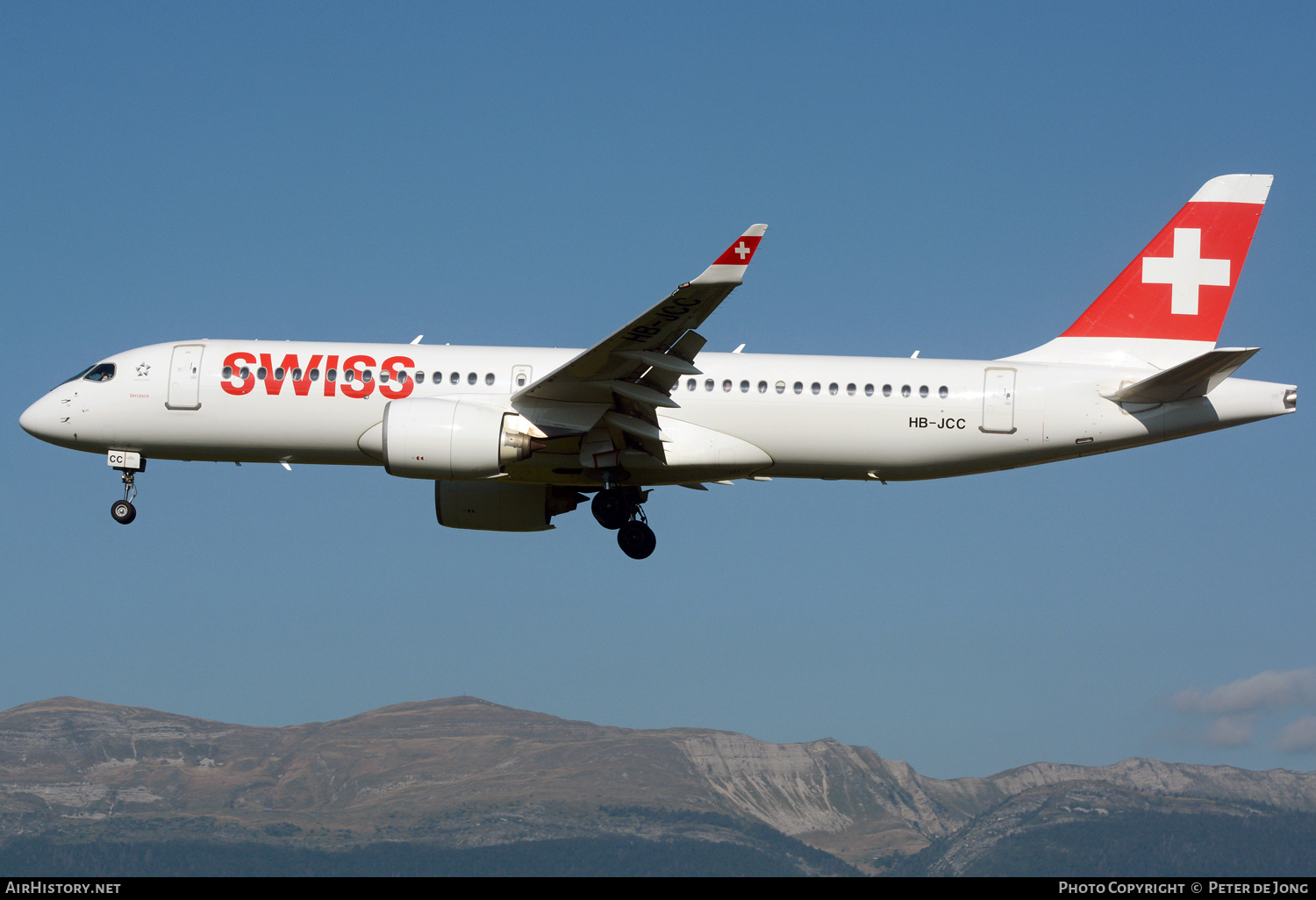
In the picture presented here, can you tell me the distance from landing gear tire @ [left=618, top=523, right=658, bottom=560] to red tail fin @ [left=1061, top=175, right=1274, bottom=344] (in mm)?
11249

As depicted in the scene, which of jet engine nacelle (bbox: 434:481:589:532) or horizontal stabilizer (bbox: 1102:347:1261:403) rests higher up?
horizontal stabilizer (bbox: 1102:347:1261:403)

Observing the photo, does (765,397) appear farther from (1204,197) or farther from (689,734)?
(689,734)

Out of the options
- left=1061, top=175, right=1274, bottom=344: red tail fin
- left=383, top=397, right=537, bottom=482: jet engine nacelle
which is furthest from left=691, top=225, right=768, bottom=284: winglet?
left=1061, top=175, right=1274, bottom=344: red tail fin

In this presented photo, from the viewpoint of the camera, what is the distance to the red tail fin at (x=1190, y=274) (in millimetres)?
33219

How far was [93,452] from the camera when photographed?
107ft

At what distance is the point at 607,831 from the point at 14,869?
66.2 metres

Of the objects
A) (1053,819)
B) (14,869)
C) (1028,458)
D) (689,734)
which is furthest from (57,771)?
(1028,458)

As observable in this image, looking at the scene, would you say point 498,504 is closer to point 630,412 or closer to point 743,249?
point 630,412

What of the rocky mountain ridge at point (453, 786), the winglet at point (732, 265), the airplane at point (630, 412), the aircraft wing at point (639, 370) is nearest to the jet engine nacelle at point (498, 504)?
the airplane at point (630, 412)

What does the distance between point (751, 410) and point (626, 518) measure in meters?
4.10

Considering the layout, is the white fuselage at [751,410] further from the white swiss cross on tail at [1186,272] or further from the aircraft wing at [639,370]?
the white swiss cross on tail at [1186,272]

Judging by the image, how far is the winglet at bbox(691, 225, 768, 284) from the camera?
24641 mm

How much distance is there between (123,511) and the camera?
108 ft

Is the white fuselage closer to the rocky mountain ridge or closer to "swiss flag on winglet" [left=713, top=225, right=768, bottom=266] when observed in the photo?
"swiss flag on winglet" [left=713, top=225, right=768, bottom=266]
